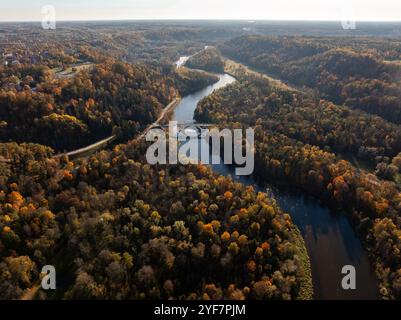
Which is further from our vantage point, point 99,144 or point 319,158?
point 99,144

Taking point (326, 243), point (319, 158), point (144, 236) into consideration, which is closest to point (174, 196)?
point (144, 236)

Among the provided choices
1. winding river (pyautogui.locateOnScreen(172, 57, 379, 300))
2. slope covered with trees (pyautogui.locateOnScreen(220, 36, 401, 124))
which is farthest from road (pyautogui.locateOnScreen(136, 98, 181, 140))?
slope covered with trees (pyautogui.locateOnScreen(220, 36, 401, 124))

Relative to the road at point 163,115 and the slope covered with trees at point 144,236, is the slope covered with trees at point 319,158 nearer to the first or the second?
the slope covered with trees at point 144,236

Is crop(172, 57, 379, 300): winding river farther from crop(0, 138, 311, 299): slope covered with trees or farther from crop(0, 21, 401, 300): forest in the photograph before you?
crop(0, 138, 311, 299): slope covered with trees

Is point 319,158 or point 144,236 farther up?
point 319,158

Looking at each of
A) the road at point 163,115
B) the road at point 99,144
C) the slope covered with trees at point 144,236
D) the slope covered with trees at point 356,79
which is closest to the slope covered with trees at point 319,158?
the slope covered with trees at point 144,236

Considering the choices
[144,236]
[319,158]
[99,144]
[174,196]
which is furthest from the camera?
[99,144]

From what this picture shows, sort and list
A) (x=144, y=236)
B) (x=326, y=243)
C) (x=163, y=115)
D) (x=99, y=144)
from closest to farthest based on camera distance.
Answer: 1. (x=144, y=236)
2. (x=326, y=243)
3. (x=99, y=144)
4. (x=163, y=115)

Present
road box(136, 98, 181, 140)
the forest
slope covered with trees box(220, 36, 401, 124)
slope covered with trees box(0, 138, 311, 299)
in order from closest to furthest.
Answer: slope covered with trees box(0, 138, 311, 299), the forest, road box(136, 98, 181, 140), slope covered with trees box(220, 36, 401, 124)

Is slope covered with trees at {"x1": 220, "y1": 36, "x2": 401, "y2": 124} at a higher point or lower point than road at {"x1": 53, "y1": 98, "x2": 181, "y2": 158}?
higher

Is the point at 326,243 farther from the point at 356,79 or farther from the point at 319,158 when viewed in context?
the point at 356,79

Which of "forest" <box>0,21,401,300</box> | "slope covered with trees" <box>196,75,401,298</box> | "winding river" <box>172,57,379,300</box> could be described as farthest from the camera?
"slope covered with trees" <box>196,75,401,298</box>
